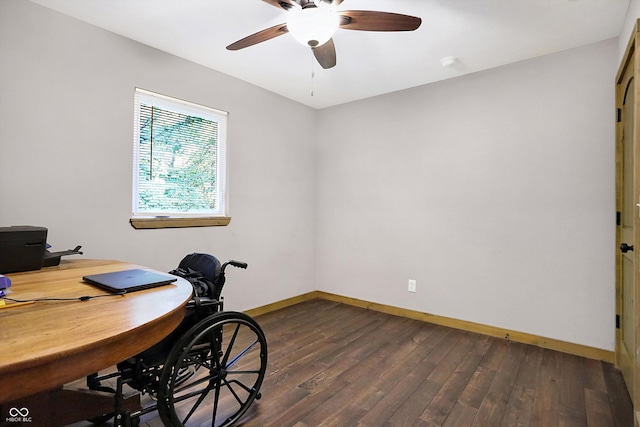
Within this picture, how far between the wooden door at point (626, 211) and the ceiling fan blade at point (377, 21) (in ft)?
4.26

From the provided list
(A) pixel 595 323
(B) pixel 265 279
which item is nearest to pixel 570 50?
(A) pixel 595 323

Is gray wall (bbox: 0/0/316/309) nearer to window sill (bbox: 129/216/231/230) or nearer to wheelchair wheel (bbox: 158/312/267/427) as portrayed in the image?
window sill (bbox: 129/216/231/230)

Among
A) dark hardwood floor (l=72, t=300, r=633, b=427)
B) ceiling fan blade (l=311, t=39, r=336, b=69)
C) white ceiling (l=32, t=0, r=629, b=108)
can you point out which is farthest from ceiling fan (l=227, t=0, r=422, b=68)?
dark hardwood floor (l=72, t=300, r=633, b=427)

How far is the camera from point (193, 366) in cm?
164

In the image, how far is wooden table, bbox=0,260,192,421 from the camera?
0.71 meters

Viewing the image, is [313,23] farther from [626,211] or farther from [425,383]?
[626,211]

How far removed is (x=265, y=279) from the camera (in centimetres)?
355

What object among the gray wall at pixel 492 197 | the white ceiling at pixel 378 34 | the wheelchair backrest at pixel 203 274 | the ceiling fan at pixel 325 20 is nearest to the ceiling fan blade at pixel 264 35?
the ceiling fan at pixel 325 20

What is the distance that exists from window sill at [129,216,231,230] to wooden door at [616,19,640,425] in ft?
9.80

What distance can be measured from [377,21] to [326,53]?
412mm

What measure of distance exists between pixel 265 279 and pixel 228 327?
2.22ft

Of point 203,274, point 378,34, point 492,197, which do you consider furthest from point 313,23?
point 492,197

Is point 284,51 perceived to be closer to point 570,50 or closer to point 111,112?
point 111,112

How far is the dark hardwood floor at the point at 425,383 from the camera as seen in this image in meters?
1.76
